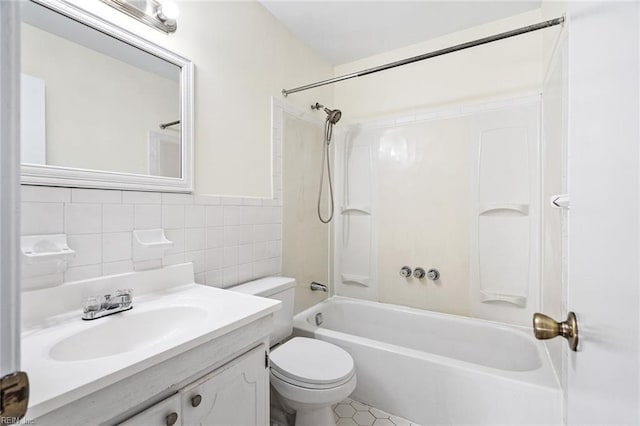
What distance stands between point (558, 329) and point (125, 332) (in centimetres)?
121

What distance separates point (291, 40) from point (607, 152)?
87.8 inches

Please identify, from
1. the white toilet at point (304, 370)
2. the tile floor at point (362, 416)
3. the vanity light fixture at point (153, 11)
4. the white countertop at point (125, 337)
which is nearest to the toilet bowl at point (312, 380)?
the white toilet at point (304, 370)

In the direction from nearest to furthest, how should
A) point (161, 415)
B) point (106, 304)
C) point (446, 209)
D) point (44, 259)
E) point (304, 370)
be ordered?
point (161, 415), point (44, 259), point (106, 304), point (304, 370), point (446, 209)

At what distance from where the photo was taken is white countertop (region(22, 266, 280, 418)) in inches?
23.4

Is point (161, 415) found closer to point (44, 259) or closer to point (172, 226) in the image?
point (44, 259)

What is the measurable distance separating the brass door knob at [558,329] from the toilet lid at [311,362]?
3.27 ft

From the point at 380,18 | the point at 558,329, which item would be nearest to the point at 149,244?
the point at 558,329

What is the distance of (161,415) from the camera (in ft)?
2.52

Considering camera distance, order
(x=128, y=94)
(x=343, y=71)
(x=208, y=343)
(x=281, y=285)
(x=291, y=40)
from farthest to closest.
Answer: (x=343, y=71), (x=291, y=40), (x=281, y=285), (x=128, y=94), (x=208, y=343)

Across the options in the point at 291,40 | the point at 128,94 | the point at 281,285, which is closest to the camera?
the point at 128,94

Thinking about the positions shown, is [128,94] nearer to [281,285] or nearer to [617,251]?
[281,285]

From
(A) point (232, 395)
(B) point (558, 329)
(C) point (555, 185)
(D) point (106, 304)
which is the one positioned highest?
(C) point (555, 185)

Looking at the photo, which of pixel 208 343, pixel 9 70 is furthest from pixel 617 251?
pixel 208 343

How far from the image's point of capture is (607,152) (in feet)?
1.21
